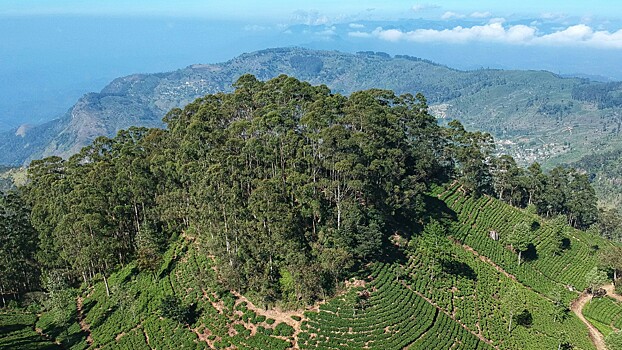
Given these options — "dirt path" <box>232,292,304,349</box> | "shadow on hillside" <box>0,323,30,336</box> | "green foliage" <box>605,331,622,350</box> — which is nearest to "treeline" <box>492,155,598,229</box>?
"green foliage" <box>605,331,622,350</box>

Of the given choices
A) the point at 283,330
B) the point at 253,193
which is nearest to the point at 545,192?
the point at 253,193

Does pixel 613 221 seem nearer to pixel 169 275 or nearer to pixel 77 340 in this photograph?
pixel 169 275

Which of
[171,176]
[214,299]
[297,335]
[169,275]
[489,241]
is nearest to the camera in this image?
[297,335]

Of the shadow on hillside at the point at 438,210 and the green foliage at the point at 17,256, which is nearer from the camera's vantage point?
the green foliage at the point at 17,256

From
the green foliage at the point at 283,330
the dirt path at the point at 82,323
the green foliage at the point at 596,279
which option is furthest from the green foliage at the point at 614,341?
the dirt path at the point at 82,323

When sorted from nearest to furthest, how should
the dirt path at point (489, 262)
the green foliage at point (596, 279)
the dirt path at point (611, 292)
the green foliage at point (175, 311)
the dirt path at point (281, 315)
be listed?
the dirt path at point (281, 315), the green foliage at point (175, 311), the green foliage at point (596, 279), the dirt path at point (489, 262), the dirt path at point (611, 292)

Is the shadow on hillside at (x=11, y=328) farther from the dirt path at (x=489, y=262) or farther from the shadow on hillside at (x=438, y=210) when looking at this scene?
the dirt path at (x=489, y=262)

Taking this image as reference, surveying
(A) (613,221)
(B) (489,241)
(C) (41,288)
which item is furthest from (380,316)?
(A) (613,221)
